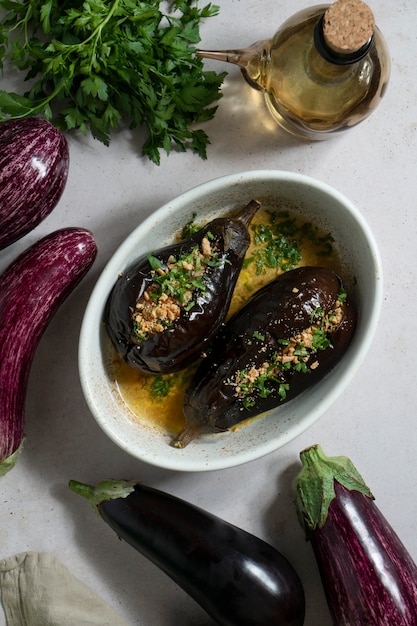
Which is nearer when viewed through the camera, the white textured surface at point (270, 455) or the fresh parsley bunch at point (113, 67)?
the fresh parsley bunch at point (113, 67)

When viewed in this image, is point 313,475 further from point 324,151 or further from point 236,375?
point 324,151

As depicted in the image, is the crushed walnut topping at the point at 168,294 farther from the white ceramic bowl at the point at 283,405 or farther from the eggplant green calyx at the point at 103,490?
the eggplant green calyx at the point at 103,490

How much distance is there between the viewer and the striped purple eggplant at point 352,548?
1756 millimetres

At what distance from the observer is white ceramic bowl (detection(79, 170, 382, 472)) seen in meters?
1.69

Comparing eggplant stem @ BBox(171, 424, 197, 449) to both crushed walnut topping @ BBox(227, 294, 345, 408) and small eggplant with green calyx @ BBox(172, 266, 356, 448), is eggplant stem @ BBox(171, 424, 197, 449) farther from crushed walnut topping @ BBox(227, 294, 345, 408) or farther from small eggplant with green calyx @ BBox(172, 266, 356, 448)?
crushed walnut topping @ BBox(227, 294, 345, 408)

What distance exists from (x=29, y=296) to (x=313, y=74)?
2.85 feet

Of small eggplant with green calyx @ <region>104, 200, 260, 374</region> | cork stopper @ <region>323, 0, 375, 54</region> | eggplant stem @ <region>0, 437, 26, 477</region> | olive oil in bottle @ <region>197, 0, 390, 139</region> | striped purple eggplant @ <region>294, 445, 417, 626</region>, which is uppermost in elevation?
cork stopper @ <region>323, 0, 375, 54</region>

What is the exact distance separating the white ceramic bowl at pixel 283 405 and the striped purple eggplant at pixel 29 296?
12cm

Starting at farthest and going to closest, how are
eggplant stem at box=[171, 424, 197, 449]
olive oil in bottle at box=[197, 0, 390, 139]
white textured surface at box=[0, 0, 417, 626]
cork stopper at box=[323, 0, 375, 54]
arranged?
1. white textured surface at box=[0, 0, 417, 626]
2. eggplant stem at box=[171, 424, 197, 449]
3. olive oil in bottle at box=[197, 0, 390, 139]
4. cork stopper at box=[323, 0, 375, 54]

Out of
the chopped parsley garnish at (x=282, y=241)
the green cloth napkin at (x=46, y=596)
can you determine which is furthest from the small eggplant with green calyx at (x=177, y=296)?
the green cloth napkin at (x=46, y=596)

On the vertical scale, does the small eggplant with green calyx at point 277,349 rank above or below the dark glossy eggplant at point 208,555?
above

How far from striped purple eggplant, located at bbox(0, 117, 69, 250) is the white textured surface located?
0.15 m

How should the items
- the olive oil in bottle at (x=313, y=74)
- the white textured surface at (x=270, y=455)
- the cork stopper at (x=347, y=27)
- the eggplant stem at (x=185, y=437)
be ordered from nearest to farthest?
the cork stopper at (x=347, y=27)
the olive oil in bottle at (x=313, y=74)
the eggplant stem at (x=185, y=437)
the white textured surface at (x=270, y=455)

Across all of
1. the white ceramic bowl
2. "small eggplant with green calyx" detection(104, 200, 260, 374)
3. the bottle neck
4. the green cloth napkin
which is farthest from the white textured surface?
the bottle neck
